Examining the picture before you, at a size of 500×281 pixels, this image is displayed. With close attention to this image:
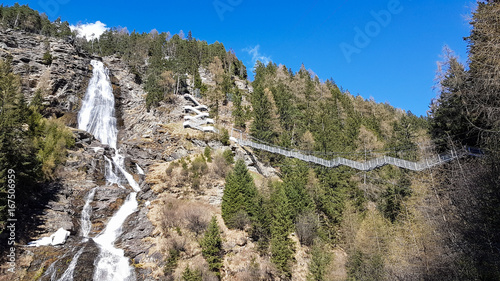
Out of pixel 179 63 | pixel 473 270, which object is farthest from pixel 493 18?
pixel 179 63

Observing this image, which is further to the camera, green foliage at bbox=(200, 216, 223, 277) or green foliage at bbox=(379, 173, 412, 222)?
green foliage at bbox=(379, 173, 412, 222)

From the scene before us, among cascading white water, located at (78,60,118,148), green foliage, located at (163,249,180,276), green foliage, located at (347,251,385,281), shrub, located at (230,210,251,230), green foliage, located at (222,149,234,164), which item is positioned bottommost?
green foliage, located at (347,251,385,281)

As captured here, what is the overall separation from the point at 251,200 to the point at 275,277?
25.5 feet

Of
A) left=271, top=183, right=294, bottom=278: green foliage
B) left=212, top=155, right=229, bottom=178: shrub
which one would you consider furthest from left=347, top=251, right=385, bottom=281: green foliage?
left=212, top=155, right=229, bottom=178: shrub

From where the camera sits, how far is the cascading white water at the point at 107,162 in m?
20.6

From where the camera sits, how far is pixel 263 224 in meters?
26.8

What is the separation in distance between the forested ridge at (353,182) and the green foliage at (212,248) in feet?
0.30

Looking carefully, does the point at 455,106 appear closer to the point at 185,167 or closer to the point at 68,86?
the point at 185,167

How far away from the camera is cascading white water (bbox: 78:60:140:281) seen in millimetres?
20609

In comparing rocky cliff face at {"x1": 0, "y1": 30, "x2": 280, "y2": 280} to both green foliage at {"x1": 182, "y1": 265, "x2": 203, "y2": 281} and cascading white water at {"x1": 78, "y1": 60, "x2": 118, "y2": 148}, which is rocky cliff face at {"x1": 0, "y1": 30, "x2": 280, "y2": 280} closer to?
cascading white water at {"x1": 78, "y1": 60, "x2": 118, "y2": 148}

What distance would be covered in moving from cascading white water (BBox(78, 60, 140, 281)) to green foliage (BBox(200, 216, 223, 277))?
598 cm

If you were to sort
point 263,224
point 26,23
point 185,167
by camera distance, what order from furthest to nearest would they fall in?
1. point 26,23
2. point 185,167
3. point 263,224

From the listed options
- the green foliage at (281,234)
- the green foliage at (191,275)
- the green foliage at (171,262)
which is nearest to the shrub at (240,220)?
the green foliage at (281,234)

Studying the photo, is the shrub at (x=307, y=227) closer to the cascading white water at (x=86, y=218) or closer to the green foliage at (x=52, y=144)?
the cascading white water at (x=86, y=218)
